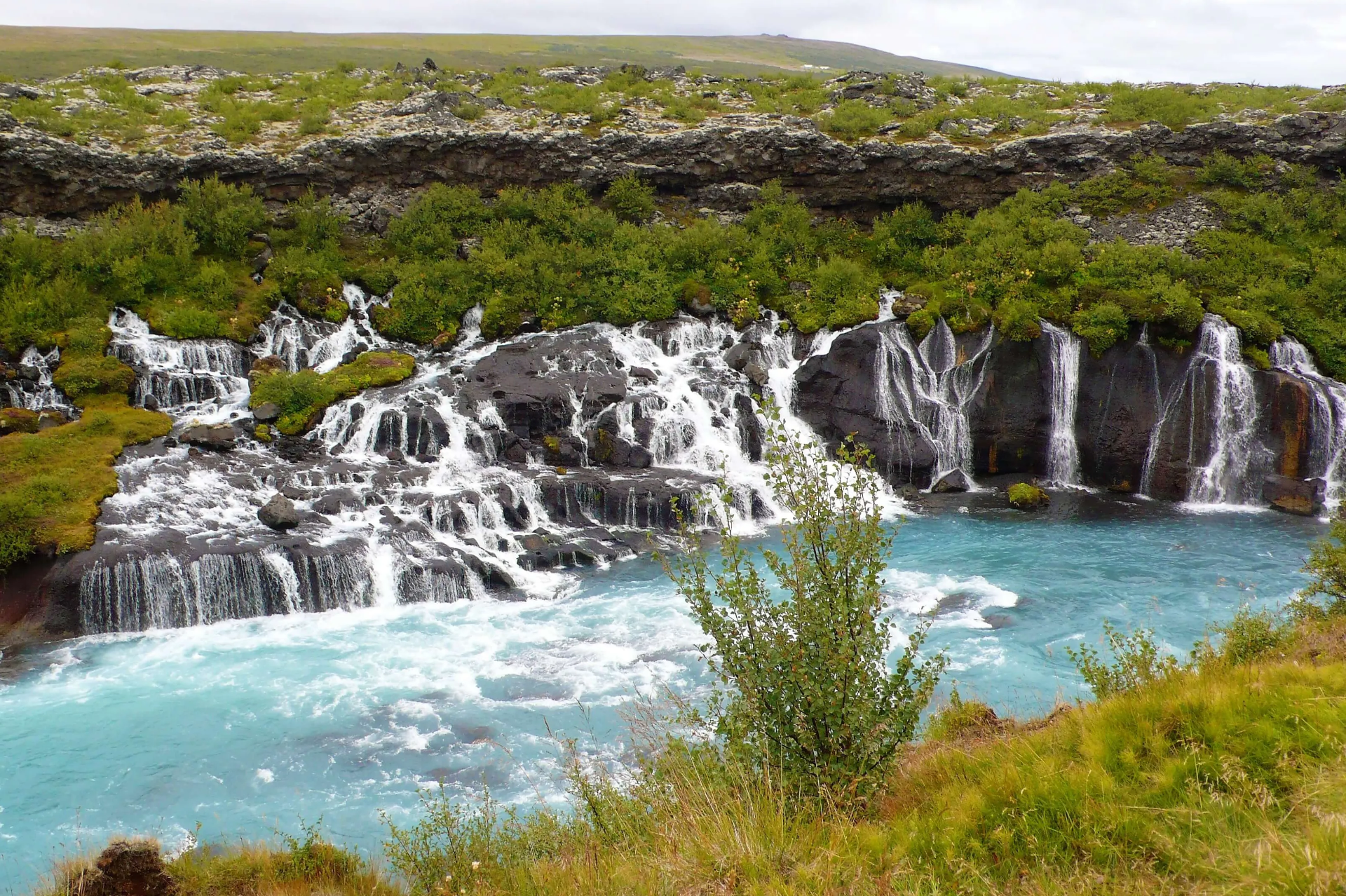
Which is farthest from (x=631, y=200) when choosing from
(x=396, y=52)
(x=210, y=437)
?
(x=396, y=52)

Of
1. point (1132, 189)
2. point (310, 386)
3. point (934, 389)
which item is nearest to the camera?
point (310, 386)

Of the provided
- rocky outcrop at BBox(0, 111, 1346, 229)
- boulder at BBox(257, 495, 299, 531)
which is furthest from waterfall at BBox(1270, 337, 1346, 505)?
boulder at BBox(257, 495, 299, 531)

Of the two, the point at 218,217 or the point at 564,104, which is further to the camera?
the point at 564,104

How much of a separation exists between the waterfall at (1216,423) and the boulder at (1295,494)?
1.15 ft

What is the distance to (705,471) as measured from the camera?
82.2 ft

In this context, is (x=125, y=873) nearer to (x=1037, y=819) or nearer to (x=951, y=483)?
(x=1037, y=819)

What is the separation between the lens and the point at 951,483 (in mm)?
25516

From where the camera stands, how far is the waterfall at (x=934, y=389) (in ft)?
86.2

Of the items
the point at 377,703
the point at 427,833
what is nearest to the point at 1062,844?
the point at 427,833

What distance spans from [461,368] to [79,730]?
51.8 ft

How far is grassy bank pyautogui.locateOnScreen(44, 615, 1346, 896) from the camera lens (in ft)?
14.7

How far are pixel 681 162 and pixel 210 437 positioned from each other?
22507 mm

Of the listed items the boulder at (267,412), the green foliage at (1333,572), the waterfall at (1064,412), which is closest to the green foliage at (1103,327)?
the waterfall at (1064,412)

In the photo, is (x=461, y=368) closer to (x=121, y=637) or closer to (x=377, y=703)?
(x=121, y=637)
